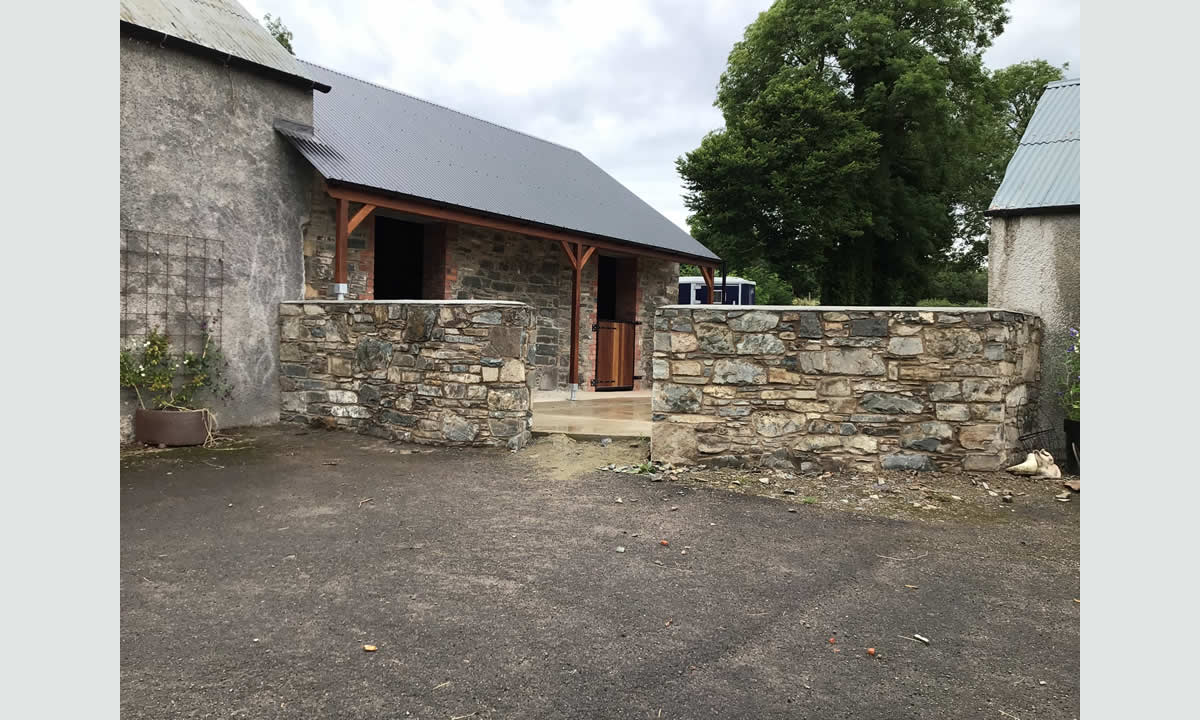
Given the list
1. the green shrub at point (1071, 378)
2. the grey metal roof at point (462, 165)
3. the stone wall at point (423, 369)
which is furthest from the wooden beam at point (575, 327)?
the green shrub at point (1071, 378)

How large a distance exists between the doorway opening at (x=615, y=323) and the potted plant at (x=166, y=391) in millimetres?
6586

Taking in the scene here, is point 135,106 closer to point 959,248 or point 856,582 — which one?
point 856,582

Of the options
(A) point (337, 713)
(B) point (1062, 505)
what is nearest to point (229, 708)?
(A) point (337, 713)

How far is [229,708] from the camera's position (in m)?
2.08

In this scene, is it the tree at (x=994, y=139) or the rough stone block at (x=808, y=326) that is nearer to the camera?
the rough stone block at (x=808, y=326)

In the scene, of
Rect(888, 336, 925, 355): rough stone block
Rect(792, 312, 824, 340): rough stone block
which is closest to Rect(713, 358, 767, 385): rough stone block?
Rect(792, 312, 824, 340): rough stone block

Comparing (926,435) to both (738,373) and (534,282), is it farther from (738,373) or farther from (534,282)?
(534,282)

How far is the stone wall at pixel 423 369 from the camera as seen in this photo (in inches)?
251

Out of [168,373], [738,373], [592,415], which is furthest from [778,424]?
[168,373]

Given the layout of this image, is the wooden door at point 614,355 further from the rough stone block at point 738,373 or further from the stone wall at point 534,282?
the rough stone block at point 738,373

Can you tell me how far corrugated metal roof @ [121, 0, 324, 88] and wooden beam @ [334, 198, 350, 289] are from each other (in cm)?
160

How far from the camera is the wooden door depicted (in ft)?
40.7

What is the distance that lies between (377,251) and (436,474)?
607cm

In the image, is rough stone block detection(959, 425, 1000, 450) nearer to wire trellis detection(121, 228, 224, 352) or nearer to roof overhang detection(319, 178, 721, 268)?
roof overhang detection(319, 178, 721, 268)
